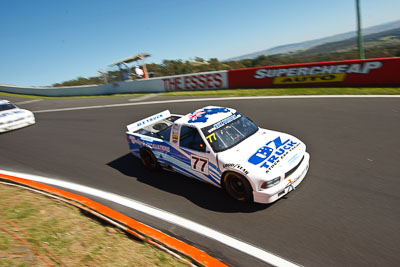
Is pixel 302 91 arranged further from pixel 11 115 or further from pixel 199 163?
pixel 11 115

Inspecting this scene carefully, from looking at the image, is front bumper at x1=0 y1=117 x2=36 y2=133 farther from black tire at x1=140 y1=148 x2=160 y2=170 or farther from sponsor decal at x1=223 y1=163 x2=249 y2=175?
sponsor decal at x1=223 y1=163 x2=249 y2=175

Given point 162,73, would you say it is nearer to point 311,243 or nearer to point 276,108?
point 276,108

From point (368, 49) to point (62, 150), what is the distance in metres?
24.4

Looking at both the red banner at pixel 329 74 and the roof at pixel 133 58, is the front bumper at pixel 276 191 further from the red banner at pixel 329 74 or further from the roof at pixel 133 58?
the roof at pixel 133 58

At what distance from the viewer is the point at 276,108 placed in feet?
36.1

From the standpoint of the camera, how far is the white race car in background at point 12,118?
12.4m

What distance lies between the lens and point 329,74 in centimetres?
1273

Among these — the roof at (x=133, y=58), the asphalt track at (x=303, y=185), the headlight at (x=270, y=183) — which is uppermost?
the roof at (x=133, y=58)

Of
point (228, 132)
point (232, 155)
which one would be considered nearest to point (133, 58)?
point (228, 132)

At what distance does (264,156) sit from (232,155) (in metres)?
0.60

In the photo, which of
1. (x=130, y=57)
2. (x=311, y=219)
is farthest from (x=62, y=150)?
(x=130, y=57)

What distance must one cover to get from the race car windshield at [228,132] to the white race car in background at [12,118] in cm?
1194

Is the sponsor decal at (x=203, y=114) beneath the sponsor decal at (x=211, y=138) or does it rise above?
above

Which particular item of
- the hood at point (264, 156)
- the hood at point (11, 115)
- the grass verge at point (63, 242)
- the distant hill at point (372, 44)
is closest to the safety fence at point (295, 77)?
the hood at point (264, 156)
